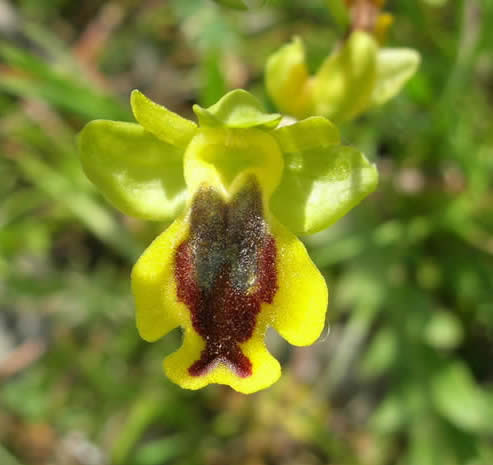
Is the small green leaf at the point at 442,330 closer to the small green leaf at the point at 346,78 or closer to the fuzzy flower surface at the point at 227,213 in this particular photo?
the small green leaf at the point at 346,78

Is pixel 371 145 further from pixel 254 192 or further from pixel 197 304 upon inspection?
pixel 197 304

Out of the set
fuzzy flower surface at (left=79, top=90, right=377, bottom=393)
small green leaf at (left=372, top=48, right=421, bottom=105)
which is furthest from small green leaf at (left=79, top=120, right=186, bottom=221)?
small green leaf at (left=372, top=48, right=421, bottom=105)

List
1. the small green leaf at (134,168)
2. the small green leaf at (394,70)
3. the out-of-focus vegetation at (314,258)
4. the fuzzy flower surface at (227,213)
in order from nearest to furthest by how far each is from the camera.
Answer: the fuzzy flower surface at (227,213), the small green leaf at (134,168), the small green leaf at (394,70), the out-of-focus vegetation at (314,258)

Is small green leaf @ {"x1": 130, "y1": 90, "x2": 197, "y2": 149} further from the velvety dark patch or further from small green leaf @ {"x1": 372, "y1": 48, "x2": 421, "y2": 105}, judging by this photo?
small green leaf @ {"x1": 372, "y1": 48, "x2": 421, "y2": 105}

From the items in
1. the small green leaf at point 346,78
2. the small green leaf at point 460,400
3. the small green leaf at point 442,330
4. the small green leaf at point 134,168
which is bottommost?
the small green leaf at point 460,400

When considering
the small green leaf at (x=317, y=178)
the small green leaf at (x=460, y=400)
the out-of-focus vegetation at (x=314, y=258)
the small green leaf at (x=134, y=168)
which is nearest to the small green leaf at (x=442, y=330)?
the out-of-focus vegetation at (x=314, y=258)

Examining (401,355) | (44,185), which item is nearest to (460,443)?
(401,355)
